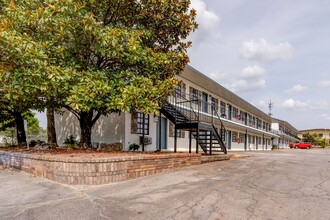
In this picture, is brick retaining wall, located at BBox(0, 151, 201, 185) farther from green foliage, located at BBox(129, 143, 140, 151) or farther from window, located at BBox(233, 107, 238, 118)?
window, located at BBox(233, 107, 238, 118)

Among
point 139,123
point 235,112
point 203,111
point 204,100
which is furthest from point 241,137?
point 139,123

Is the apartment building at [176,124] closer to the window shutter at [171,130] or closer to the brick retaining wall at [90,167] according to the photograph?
the window shutter at [171,130]

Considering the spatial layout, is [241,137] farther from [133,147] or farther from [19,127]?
[19,127]

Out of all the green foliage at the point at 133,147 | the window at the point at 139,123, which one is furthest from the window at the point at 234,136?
the green foliage at the point at 133,147

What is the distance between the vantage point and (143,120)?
47.5 ft

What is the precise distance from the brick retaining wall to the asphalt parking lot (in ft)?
0.86

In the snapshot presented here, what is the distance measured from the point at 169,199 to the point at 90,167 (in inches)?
93.7

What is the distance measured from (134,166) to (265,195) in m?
3.59

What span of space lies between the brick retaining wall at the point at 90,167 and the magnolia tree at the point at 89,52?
1.69m

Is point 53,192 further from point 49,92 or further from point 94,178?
point 49,92

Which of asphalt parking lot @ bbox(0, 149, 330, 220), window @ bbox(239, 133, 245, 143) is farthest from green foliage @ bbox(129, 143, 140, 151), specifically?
window @ bbox(239, 133, 245, 143)

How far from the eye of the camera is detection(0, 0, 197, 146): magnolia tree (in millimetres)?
7383

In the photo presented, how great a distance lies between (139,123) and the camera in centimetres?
1420

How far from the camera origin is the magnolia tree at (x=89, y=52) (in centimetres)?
738
